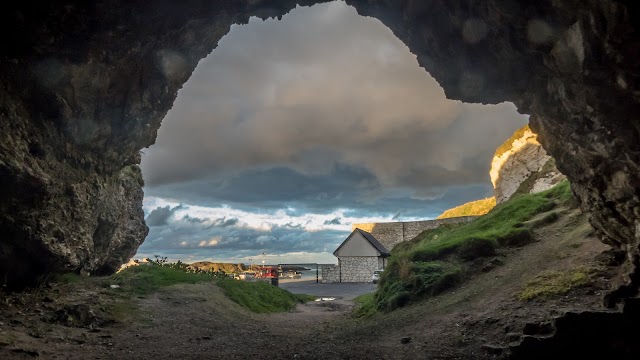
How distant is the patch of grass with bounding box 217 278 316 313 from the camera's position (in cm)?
2161

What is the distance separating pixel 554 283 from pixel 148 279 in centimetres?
1759

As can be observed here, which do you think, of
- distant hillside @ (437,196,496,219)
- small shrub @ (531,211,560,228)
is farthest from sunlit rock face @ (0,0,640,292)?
distant hillside @ (437,196,496,219)

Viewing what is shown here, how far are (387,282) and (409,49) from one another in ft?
34.1

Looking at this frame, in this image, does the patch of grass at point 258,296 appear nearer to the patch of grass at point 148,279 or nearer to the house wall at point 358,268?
the patch of grass at point 148,279

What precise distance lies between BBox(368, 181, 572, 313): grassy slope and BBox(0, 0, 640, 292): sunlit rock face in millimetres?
6467

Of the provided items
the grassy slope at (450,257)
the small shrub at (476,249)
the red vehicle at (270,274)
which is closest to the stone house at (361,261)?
the red vehicle at (270,274)

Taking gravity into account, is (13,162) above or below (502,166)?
below

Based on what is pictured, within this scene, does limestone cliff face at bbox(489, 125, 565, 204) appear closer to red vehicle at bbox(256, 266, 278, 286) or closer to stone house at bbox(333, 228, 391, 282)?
stone house at bbox(333, 228, 391, 282)

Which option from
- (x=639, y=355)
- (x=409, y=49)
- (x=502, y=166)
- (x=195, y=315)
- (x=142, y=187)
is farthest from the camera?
(x=502, y=166)

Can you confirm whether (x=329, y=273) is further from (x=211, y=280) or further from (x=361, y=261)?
(x=211, y=280)

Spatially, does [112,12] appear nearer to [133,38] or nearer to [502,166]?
[133,38]

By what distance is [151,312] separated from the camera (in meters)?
15.0

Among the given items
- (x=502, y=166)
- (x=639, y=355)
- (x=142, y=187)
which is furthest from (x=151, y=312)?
(x=502, y=166)

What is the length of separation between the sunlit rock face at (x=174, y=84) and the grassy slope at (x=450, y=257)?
6467mm
